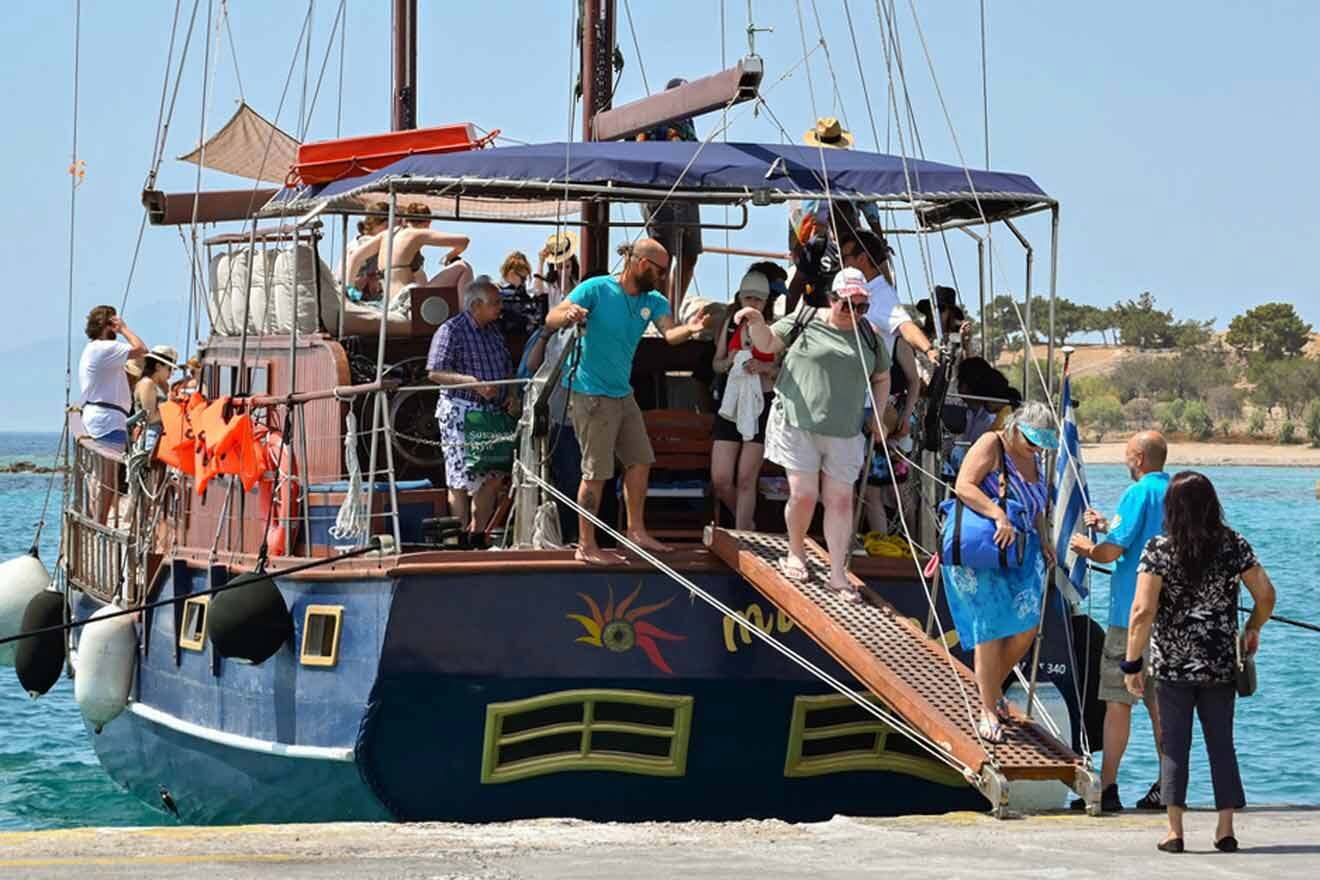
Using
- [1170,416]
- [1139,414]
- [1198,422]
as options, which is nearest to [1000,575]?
[1198,422]

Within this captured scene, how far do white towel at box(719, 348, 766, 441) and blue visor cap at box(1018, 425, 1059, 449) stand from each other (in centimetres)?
212

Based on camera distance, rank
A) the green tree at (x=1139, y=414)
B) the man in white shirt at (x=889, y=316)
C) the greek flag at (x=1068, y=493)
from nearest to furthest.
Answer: the greek flag at (x=1068, y=493), the man in white shirt at (x=889, y=316), the green tree at (x=1139, y=414)

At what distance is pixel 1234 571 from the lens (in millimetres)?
9938

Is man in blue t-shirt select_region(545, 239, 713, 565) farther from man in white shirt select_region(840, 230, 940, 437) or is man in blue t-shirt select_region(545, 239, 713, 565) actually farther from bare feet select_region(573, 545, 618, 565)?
man in white shirt select_region(840, 230, 940, 437)

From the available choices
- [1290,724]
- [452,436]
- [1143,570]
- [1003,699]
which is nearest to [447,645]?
[452,436]

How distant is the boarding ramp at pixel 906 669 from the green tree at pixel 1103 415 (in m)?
97.3

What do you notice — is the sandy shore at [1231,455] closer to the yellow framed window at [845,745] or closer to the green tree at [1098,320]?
the green tree at [1098,320]

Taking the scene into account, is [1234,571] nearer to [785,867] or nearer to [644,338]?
[785,867]

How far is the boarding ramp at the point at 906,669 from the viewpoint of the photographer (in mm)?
10914

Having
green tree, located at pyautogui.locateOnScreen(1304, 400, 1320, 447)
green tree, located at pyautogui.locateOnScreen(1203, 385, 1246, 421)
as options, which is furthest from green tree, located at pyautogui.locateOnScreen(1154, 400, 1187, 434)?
green tree, located at pyautogui.locateOnScreen(1304, 400, 1320, 447)

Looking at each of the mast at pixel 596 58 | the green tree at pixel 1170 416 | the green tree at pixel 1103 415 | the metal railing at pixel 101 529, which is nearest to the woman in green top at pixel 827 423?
the mast at pixel 596 58

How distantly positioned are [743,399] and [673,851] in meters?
3.90

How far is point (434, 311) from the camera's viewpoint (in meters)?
15.0

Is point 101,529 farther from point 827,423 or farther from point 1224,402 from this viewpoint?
point 1224,402
